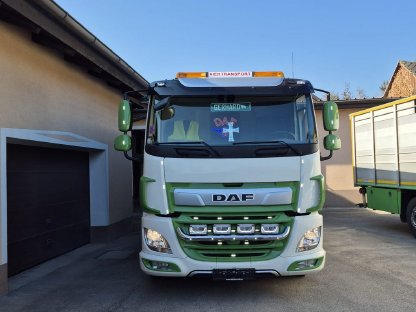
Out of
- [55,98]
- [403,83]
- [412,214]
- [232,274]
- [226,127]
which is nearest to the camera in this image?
[232,274]

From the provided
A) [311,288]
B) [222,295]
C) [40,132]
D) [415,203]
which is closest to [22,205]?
[40,132]

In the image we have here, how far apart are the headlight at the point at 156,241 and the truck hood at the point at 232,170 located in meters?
0.67

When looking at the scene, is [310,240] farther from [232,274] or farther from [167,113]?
[167,113]

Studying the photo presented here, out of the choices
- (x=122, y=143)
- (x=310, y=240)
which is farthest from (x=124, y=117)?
(x=310, y=240)

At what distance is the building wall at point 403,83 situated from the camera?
30.1 metres

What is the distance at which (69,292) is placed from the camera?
20.1 feet

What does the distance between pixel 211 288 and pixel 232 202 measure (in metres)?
1.50

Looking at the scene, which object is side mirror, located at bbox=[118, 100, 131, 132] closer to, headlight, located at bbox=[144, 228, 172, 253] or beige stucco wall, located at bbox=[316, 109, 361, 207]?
headlight, located at bbox=[144, 228, 172, 253]

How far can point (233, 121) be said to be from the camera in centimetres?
566

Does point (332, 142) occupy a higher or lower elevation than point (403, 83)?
lower

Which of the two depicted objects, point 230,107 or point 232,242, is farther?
point 230,107

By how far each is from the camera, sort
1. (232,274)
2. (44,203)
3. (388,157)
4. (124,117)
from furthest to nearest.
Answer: (388,157) → (44,203) → (124,117) → (232,274)

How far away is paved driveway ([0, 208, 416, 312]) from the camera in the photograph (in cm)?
541

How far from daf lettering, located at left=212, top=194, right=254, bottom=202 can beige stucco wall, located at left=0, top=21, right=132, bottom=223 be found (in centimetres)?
310
